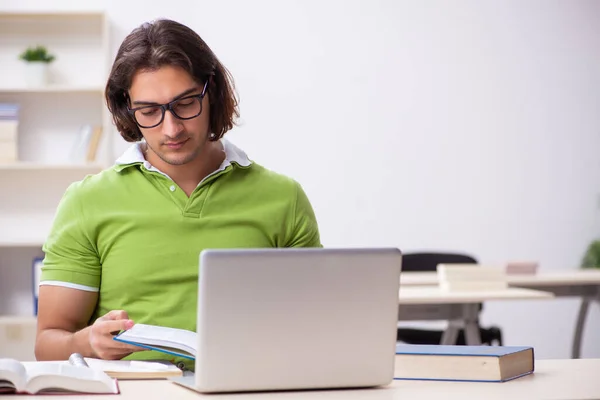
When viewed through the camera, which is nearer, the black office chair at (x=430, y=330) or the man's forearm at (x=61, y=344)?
the man's forearm at (x=61, y=344)

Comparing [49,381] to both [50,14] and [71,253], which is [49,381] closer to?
[71,253]

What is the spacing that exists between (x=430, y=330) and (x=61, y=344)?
2.79 metres

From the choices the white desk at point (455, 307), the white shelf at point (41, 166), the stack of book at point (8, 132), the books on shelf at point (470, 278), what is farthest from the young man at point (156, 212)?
the stack of book at point (8, 132)

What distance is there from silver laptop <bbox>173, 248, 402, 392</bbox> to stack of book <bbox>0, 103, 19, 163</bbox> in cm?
348

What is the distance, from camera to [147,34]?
1.95 m

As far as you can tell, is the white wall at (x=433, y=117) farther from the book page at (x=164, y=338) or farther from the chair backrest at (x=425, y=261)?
the book page at (x=164, y=338)

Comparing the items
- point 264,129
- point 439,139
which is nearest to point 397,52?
point 439,139

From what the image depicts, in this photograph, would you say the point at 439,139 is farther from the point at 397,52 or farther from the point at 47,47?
the point at 47,47

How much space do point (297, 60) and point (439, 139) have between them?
37.9 inches

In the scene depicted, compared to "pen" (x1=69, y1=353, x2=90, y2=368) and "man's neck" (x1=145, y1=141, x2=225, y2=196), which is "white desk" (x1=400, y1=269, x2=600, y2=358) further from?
"pen" (x1=69, y1=353, x2=90, y2=368)

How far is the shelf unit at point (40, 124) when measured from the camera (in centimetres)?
477

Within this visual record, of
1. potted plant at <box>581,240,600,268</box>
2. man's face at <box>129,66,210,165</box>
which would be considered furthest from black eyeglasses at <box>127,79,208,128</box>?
potted plant at <box>581,240,600,268</box>

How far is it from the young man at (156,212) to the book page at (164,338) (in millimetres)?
319

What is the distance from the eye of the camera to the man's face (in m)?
1.85
